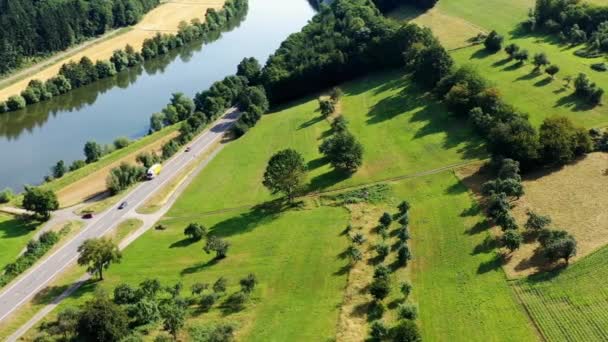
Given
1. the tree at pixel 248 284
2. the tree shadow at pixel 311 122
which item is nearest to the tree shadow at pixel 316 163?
the tree shadow at pixel 311 122

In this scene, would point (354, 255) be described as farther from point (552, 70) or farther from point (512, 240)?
point (552, 70)

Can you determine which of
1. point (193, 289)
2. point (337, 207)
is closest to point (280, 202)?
point (337, 207)

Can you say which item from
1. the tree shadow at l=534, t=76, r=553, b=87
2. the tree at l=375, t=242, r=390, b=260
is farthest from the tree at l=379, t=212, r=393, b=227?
the tree shadow at l=534, t=76, r=553, b=87

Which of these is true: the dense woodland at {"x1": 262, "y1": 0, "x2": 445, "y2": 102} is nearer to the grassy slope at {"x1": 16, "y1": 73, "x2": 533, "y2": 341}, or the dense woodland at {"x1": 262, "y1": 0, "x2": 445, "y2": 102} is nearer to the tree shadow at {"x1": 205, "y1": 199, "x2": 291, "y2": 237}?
the grassy slope at {"x1": 16, "y1": 73, "x2": 533, "y2": 341}

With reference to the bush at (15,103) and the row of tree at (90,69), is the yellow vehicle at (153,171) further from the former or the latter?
the row of tree at (90,69)

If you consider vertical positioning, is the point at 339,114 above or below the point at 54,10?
below

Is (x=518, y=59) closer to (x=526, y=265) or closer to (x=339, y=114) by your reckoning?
(x=339, y=114)
